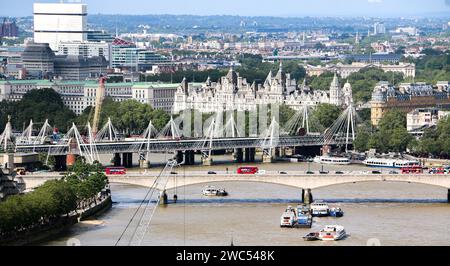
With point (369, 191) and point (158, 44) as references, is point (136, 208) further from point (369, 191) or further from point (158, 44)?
point (158, 44)

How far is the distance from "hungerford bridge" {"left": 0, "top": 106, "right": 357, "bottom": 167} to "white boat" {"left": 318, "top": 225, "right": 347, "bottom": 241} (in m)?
10.4

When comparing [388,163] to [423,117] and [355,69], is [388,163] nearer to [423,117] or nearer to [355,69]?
[423,117]

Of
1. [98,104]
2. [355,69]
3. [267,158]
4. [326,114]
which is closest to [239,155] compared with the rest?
[267,158]

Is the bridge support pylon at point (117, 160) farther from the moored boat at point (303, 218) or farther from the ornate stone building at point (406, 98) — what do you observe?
the moored boat at point (303, 218)

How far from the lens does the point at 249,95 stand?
34281mm

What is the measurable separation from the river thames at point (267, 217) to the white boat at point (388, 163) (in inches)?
147

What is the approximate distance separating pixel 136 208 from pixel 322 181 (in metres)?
2.56

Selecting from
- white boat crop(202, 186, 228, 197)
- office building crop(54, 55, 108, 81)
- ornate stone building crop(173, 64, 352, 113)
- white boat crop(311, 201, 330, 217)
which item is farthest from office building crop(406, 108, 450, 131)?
office building crop(54, 55, 108, 81)

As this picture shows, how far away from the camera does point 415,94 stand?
113 ft

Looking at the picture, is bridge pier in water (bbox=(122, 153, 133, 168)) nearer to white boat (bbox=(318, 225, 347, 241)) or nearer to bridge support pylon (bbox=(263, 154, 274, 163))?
bridge support pylon (bbox=(263, 154, 274, 163))

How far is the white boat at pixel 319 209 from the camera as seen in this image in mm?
14391

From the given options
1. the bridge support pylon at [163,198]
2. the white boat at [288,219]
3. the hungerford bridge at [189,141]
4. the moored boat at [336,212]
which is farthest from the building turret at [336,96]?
the white boat at [288,219]
